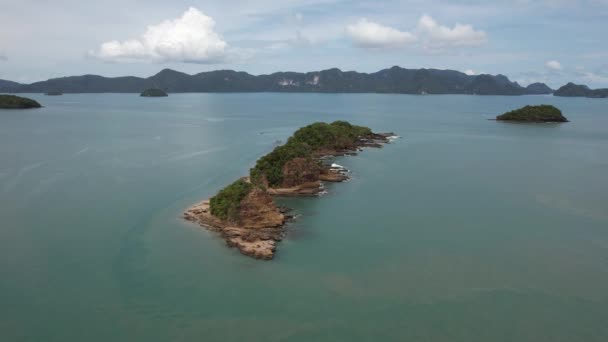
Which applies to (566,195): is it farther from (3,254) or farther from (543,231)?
(3,254)

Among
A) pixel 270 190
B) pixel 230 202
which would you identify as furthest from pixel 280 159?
pixel 230 202

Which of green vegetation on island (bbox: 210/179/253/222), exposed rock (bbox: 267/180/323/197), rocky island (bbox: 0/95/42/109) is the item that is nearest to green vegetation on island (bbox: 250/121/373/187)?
exposed rock (bbox: 267/180/323/197)

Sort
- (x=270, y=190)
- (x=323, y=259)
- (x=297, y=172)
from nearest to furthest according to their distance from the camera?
(x=323, y=259) → (x=270, y=190) → (x=297, y=172)

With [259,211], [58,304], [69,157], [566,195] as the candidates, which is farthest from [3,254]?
[566,195]

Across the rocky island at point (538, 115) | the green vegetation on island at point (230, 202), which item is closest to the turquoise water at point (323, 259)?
the green vegetation on island at point (230, 202)

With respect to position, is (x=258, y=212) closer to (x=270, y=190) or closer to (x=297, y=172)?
(x=270, y=190)
